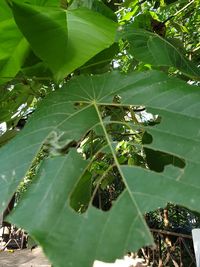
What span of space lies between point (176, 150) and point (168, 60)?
1.21ft

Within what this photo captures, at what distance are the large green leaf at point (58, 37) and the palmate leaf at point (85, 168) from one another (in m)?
0.06

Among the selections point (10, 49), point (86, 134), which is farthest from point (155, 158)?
point (10, 49)

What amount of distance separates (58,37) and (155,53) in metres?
0.26

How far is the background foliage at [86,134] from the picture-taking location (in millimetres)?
440

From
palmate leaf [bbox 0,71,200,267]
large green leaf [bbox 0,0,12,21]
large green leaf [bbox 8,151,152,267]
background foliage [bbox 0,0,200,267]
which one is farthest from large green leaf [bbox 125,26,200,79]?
large green leaf [bbox 8,151,152,267]

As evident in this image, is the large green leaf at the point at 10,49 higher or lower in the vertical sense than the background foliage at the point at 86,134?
higher

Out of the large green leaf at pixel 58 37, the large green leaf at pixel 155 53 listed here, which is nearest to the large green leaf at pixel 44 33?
the large green leaf at pixel 58 37

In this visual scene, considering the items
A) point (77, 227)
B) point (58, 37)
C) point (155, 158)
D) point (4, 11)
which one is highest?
point (4, 11)

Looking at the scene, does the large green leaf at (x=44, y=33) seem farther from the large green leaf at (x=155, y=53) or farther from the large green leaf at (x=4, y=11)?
the large green leaf at (x=155, y=53)

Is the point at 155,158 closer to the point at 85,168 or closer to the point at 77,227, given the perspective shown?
the point at 85,168

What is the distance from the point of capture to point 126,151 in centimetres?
206

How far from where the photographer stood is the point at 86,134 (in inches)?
28.1

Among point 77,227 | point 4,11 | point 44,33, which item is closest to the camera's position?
point 77,227

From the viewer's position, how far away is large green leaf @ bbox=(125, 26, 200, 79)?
0.86m
